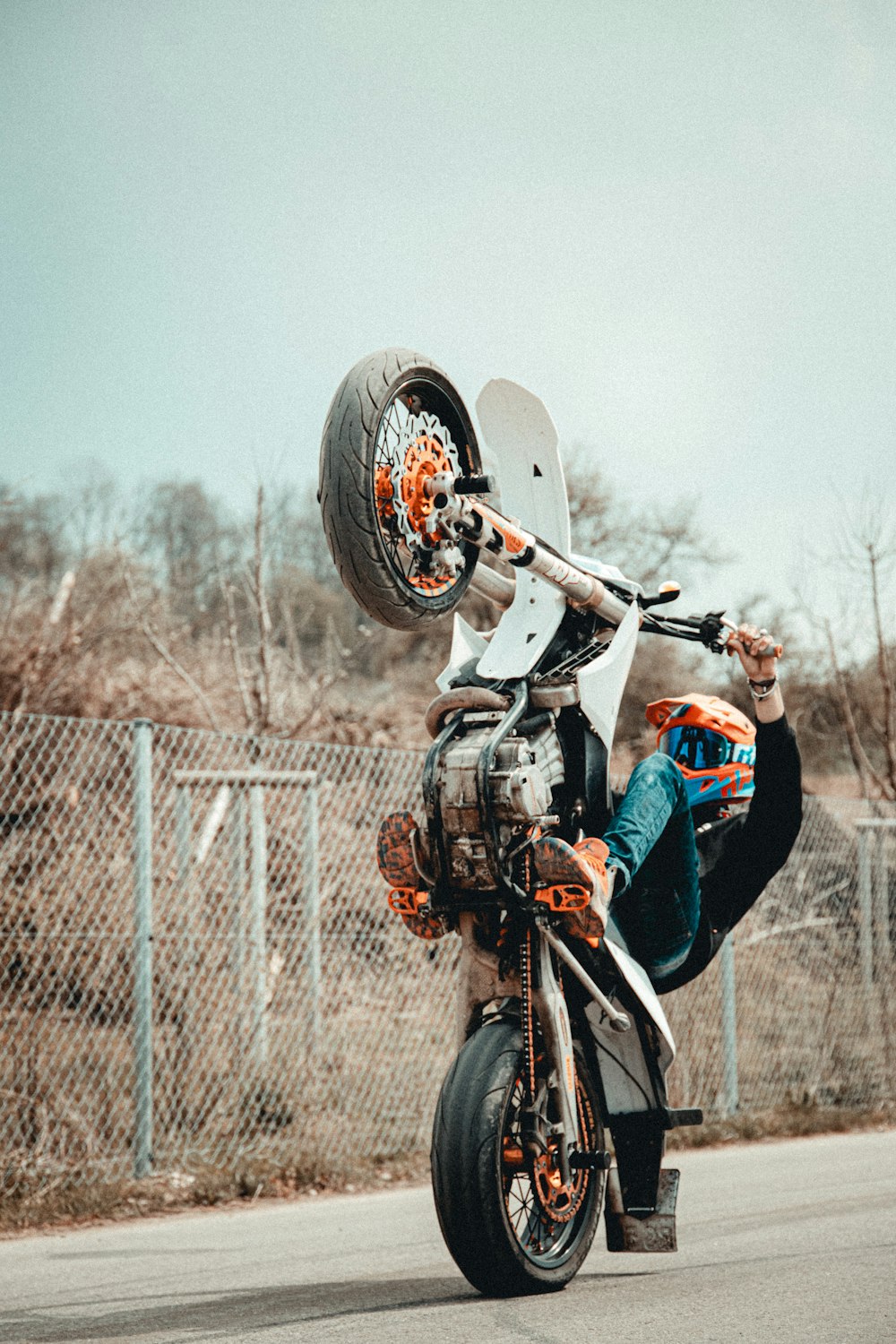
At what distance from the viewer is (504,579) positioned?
530 centimetres

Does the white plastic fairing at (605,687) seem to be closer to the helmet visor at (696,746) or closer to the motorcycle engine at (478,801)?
the motorcycle engine at (478,801)

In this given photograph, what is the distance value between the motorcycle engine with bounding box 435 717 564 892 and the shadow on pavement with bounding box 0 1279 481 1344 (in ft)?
4.36

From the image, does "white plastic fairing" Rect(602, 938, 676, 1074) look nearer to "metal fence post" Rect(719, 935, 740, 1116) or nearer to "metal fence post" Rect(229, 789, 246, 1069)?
"metal fence post" Rect(229, 789, 246, 1069)

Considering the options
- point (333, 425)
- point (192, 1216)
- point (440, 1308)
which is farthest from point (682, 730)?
point (192, 1216)

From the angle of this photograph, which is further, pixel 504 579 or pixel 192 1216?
pixel 192 1216

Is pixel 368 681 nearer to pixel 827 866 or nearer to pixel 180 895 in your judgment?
pixel 827 866

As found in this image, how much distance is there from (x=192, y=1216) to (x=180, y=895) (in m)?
1.85

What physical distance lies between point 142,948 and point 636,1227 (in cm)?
339

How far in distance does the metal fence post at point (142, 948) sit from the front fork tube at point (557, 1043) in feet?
10.9

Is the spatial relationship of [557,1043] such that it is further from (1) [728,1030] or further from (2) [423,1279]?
(1) [728,1030]

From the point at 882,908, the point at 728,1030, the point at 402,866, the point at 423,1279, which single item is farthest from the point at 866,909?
the point at 402,866

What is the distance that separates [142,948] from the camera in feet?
24.1

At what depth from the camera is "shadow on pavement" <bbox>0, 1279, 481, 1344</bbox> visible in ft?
13.9

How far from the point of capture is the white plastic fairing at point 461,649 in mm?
5078
